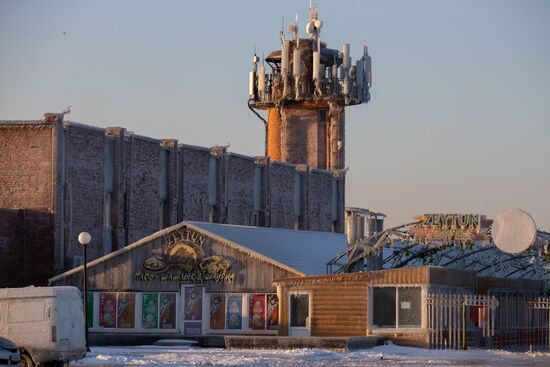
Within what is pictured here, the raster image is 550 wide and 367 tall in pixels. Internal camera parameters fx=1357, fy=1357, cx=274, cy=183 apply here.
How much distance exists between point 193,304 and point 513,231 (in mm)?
12410

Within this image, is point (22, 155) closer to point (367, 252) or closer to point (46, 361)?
point (367, 252)

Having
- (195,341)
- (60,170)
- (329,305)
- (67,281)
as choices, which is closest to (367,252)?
(329,305)

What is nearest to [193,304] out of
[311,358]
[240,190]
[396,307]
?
[396,307]

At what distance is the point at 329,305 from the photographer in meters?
44.8

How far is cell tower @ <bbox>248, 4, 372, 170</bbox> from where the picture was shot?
90.4 m

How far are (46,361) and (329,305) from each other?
14696 millimetres

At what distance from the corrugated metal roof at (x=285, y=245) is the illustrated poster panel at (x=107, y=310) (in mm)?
4313

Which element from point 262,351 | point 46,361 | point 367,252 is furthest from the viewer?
point 367,252

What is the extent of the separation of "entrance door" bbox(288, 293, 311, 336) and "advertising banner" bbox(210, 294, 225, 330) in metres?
3.30

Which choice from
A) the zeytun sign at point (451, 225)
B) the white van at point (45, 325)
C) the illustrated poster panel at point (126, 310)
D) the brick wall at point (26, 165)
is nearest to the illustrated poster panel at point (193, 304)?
the illustrated poster panel at point (126, 310)

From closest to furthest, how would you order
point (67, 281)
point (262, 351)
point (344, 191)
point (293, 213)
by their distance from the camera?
point (262, 351) → point (67, 281) → point (293, 213) → point (344, 191)

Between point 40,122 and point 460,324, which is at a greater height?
point 40,122

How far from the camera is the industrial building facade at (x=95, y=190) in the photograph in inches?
2244

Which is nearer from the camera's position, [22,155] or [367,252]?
[367,252]
